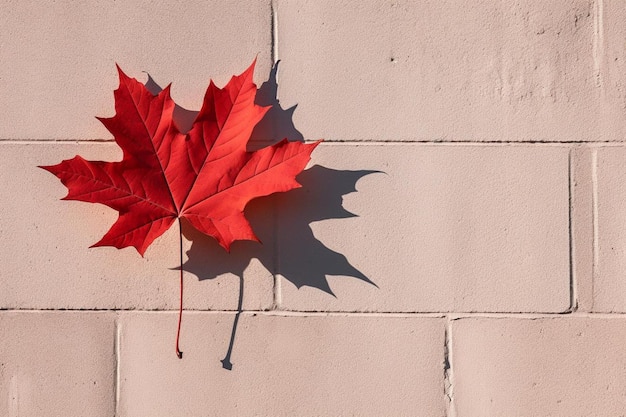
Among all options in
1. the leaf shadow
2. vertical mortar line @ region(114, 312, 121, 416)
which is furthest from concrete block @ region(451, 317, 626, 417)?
vertical mortar line @ region(114, 312, 121, 416)

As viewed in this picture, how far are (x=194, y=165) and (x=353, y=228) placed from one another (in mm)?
369

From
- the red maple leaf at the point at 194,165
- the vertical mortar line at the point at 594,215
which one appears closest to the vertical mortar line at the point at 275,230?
the red maple leaf at the point at 194,165

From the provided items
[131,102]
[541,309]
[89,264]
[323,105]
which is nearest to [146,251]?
[89,264]

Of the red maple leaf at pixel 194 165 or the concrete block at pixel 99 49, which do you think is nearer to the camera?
the red maple leaf at pixel 194 165

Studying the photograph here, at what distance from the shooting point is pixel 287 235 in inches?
51.2

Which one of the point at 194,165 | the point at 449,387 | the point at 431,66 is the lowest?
the point at 449,387

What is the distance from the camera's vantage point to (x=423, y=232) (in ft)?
4.25

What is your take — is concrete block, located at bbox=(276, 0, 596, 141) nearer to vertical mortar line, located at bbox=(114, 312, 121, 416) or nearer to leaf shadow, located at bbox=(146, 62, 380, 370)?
leaf shadow, located at bbox=(146, 62, 380, 370)

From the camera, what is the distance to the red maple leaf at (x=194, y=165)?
1.20 m

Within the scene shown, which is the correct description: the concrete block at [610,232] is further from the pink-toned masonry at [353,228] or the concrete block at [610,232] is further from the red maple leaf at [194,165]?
the red maple leaf at [194,165]

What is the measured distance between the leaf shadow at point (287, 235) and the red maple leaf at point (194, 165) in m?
0.09

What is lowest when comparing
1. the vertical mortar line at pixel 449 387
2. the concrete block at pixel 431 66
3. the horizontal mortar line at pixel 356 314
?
the vertical mortar line at pixel 449 387

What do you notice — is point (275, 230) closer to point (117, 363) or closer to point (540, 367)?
point (117, 363)

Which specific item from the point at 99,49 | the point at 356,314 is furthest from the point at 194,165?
the point at 356,314
